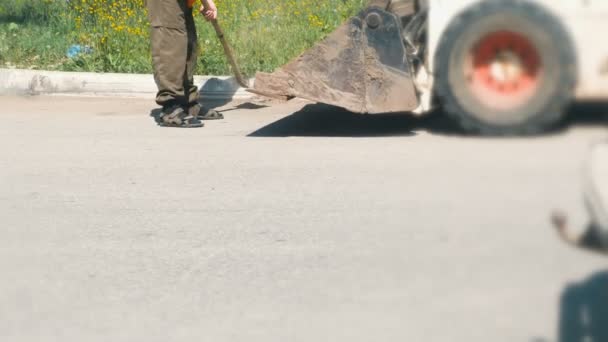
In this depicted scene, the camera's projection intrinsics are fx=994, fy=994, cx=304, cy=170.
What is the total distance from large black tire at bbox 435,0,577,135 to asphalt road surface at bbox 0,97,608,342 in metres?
0.03

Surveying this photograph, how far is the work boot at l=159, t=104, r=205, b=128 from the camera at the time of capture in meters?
5.42

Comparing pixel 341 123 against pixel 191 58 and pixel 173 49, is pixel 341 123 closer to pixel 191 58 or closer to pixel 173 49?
pixel 173 49

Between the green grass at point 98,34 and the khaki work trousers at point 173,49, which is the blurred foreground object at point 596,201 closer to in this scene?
the green grass at point 98,34

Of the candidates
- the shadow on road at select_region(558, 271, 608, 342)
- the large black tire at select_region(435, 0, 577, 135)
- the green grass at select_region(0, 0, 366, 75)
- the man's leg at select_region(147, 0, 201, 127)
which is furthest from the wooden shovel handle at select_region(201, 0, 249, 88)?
the large black tire at select_region(435, 0, 577, 135)

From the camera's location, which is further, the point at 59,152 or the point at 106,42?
the point at 106,42

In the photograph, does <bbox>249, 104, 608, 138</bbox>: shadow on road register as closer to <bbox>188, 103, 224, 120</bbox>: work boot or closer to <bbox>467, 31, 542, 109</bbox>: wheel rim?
<bbox>467, 31, 542, 109</bbox>: wheel rim

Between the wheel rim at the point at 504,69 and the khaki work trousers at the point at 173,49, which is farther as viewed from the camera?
the khaki work trousers at the point at 173,49

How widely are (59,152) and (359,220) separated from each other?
2634 millimetres

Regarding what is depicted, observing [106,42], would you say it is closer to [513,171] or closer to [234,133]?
[234,133]

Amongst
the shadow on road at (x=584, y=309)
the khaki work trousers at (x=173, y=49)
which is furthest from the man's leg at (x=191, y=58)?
the shadow on road at (x=584, y=309)

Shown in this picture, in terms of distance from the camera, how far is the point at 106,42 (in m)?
7.07

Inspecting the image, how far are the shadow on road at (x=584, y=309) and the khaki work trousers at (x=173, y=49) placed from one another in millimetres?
3639

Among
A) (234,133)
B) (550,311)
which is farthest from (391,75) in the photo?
(234,133)

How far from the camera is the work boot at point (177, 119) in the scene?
17.8 feet
